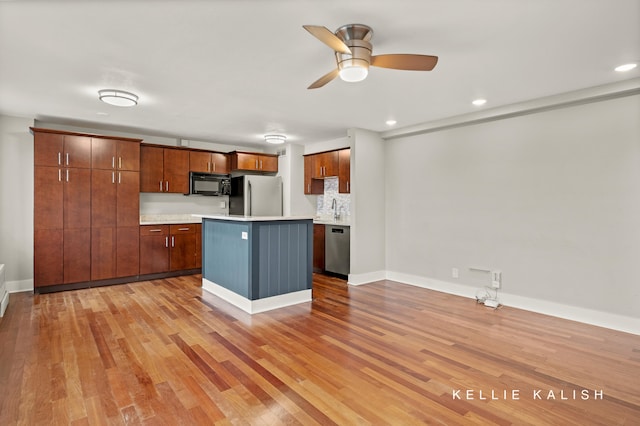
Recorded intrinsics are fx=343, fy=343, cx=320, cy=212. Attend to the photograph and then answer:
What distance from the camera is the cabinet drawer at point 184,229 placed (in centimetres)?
577

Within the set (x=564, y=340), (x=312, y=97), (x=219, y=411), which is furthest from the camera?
(x=312, y=97)

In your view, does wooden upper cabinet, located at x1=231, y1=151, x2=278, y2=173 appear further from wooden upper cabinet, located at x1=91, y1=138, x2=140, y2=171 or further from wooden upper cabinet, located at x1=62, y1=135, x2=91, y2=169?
wooden upper cabinet, located at x1=62, y1=135, x2=91, y2=169

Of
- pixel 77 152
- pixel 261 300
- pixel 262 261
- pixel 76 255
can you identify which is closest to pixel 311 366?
pixel 261 300

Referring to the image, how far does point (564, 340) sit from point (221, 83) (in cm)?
404

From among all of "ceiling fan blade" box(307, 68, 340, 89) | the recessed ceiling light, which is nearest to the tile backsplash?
"ceiling fan blade" box(307, 68, 340, 89)

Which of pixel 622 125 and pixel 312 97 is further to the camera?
pixel 312 97

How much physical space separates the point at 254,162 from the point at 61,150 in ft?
10.1

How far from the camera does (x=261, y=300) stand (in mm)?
3965

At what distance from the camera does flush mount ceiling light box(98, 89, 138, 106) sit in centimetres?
357

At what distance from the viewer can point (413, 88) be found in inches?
139

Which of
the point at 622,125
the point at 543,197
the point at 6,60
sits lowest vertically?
the point at 543,197

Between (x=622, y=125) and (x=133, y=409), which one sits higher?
(x=622, y=125)

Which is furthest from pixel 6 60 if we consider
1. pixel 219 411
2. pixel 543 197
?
pixel 543 197

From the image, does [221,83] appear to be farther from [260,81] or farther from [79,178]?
[79,178]
